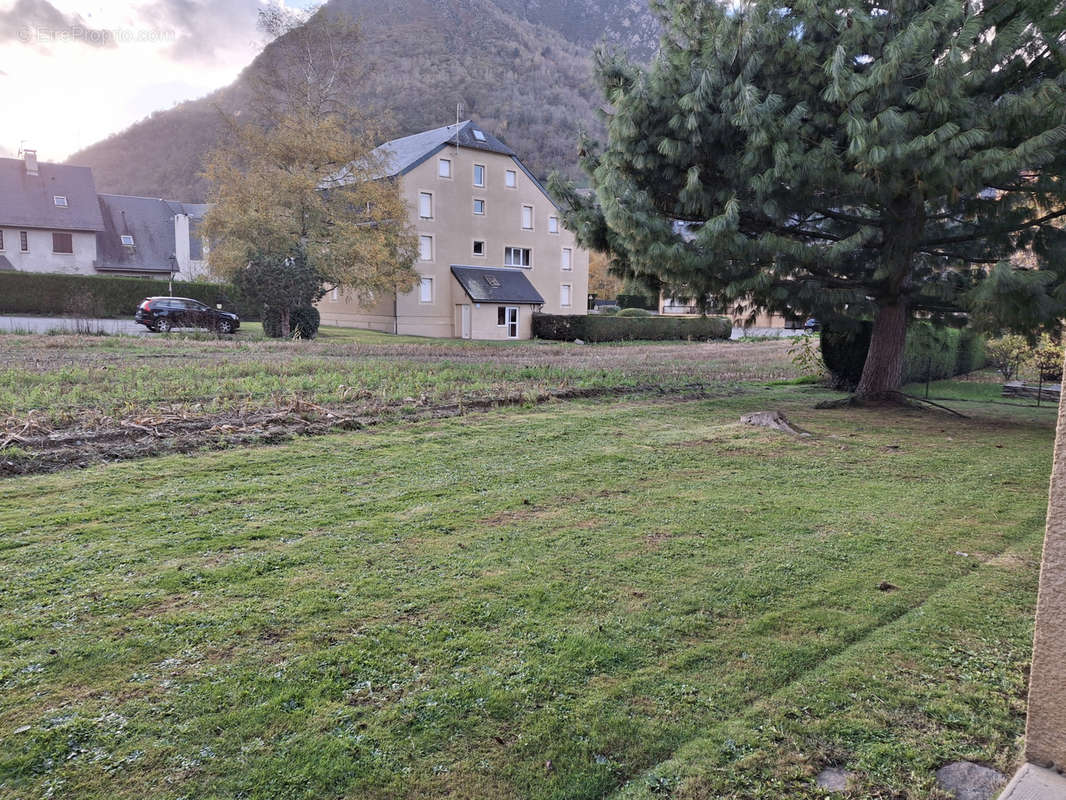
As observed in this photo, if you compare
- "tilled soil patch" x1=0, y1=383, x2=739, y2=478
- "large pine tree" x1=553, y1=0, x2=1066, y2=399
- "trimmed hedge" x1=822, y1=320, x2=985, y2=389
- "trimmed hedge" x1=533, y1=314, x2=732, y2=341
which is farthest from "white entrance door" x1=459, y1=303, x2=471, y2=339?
"tilled soil patch" x1=0, y1=383, x2=739, y2=478

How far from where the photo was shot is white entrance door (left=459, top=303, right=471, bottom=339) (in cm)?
3056

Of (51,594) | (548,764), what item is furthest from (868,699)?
(51,594)

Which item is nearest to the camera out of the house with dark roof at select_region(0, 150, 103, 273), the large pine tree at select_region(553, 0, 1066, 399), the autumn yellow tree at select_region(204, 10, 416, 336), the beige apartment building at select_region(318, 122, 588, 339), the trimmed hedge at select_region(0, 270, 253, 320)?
the large pine tree at select_region(553, 0, 1066, 399)

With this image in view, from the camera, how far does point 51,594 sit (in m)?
2.95

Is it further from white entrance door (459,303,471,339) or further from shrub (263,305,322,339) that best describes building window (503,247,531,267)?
shrub (263,305,322,339)

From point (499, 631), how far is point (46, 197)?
1939 inches

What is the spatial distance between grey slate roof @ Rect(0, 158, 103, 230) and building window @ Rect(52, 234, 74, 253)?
1.80 feet

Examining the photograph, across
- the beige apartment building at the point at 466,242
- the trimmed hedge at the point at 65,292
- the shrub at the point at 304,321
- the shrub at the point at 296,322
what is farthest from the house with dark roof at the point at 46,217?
the shrub at the point at 304,321

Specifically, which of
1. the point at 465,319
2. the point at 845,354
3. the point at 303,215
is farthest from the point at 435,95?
the point at 845,354

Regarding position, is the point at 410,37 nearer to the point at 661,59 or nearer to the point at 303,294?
the point at 303,294

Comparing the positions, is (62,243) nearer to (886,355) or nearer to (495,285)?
(495,285)

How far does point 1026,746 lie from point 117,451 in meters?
5.84

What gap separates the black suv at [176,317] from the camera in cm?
2377

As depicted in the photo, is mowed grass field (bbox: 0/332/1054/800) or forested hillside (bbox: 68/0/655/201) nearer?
mowed grass field (bbox: 0/332/1054/800)
